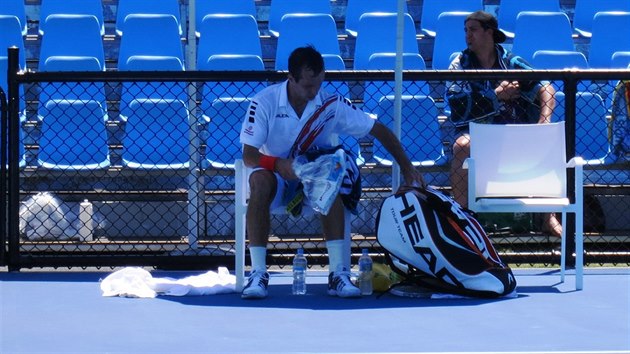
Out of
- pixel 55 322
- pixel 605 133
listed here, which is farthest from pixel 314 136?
pixel 605 133

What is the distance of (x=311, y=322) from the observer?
4.98m

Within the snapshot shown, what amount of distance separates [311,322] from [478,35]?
3.12m

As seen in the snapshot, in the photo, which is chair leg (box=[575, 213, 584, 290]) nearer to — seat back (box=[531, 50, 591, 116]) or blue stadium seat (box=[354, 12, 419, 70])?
seat back (box=[531, 50, 591, 116])

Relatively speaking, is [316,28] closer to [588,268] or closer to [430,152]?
[430,152]

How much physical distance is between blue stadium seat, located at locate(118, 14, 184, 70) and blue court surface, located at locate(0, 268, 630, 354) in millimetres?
3568

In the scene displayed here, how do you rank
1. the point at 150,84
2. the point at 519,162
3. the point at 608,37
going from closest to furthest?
the point at 519,162 < the point at 150,84 < the point at 608,37

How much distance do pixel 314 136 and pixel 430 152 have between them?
99.1 inches

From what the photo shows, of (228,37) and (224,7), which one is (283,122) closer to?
(228,37)

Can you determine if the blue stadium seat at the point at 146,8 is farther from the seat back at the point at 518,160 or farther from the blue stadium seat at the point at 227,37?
the seat back at the point at 518,160

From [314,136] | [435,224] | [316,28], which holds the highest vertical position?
[316,28]

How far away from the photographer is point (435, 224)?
5.65 m

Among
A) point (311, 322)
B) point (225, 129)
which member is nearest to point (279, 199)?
point (311, 322)

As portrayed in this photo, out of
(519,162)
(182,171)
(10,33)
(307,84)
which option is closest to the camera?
(307,84)

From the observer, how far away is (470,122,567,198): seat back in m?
6.23
